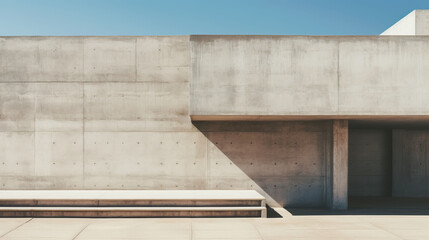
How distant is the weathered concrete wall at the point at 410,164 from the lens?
40.1 ft

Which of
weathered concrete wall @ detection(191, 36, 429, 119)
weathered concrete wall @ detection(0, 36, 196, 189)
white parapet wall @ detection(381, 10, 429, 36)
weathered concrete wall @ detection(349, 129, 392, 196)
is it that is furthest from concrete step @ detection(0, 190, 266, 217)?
white parapet wall @ detection(381, 10, 429, 36)

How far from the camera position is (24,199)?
8.25m

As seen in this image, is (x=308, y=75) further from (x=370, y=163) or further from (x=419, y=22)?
(x=370, y=163)

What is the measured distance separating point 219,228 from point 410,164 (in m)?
9.11

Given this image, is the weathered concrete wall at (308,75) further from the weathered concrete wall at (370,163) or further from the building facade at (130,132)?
the weathered concrete wall at (370,163)

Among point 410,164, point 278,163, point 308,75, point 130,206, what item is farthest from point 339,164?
point 130,206

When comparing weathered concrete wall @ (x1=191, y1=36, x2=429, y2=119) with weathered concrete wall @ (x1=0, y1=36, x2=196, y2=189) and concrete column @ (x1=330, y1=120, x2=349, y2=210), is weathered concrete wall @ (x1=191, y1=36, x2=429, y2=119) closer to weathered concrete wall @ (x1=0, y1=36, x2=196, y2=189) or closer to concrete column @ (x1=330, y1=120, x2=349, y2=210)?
concrete column @ (x1=330, y1=120, x2=349, y2=210)

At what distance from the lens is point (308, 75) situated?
8062 millimetres

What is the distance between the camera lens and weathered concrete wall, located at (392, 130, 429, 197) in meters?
12.2

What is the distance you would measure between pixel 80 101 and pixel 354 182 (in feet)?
34.3

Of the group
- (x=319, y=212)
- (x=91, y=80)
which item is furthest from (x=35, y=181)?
(x=319, y=212)

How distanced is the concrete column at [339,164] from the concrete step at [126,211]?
260cm

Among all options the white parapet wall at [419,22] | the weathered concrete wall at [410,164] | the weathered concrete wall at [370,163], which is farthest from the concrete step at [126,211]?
the white parapet wall at [419,22]

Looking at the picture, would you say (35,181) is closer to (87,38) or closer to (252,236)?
(87,38)
